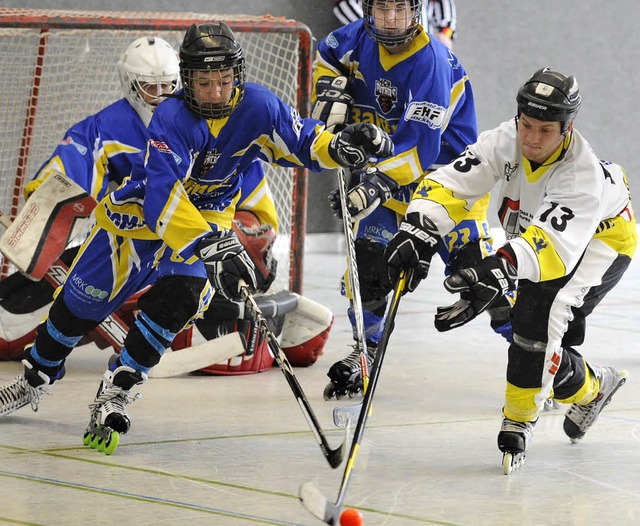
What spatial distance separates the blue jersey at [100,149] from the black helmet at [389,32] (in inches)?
43.5

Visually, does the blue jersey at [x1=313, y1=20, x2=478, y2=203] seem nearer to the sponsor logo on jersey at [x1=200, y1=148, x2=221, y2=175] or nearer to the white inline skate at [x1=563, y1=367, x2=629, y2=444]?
the sponsor logo on jersey at [x1=200, y1=148, x2=221, y2=175]

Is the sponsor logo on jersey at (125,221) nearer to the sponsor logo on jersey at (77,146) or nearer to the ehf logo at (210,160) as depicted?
the ehf logo at (210,160)

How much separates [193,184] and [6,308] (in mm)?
1449

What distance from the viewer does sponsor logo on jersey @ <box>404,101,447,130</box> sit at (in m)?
3.89

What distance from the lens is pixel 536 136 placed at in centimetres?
303

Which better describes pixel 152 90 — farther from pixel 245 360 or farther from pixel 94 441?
pixel 94 441

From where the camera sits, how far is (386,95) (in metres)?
4.09

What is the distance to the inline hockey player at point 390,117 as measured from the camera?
3889 millimetres

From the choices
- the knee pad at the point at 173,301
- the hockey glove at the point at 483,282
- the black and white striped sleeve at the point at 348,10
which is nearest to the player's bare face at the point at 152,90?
the knee pad at the point at 173,301

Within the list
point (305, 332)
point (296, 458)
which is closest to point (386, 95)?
point (305, 332)

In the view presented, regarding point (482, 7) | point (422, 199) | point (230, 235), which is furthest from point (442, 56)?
point (482, 7)

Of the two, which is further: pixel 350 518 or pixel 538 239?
pixel 538 239

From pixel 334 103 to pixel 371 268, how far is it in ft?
1.98

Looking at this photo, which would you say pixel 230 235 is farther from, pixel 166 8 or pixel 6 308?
pixel 166 8
